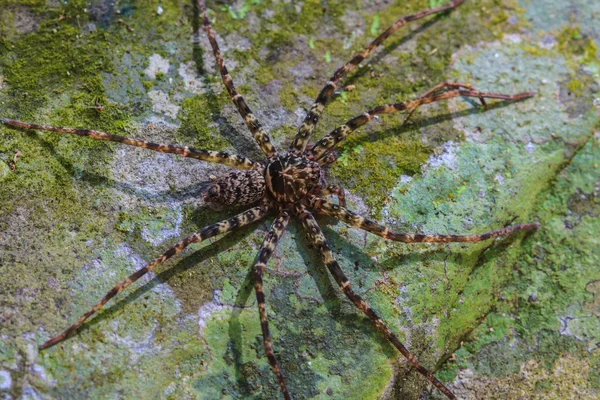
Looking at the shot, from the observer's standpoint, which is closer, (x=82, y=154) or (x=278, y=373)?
(x=278, y=373)

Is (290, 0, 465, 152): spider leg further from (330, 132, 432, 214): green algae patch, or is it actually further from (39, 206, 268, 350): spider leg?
(39, 206, 268, 350): spider leg

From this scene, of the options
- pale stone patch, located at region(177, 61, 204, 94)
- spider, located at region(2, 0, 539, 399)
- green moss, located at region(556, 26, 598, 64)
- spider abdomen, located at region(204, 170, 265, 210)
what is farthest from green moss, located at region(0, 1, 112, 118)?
green moss, located at region(556, 26, 598, 64)

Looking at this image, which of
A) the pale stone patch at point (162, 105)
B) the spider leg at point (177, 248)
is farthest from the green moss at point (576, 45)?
the pale stone patch at point (162, 105)

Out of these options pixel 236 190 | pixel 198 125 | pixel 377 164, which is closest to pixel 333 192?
pixel 377 164

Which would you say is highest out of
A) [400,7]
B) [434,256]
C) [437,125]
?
Answer: [400,7]

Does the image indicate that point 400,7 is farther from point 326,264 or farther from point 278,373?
point 278,373

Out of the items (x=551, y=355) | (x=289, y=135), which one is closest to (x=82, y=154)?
(x=289, y=135)
